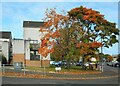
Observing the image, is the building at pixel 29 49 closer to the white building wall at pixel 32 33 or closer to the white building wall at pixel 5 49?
the white building wall at pixel 32 33

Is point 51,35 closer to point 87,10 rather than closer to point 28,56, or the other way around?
point 87,10

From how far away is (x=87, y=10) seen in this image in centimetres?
4753

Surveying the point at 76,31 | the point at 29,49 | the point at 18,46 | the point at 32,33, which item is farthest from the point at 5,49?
the point at 76,31

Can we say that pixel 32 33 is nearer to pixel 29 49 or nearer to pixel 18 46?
pixel 29 49

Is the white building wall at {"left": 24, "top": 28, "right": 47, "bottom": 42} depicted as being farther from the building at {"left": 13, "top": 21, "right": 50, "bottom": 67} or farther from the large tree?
the large tree

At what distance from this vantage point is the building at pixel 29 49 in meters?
61.8

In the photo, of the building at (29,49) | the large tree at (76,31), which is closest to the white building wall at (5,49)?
the building at (29,49)

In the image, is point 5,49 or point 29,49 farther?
point 5,49

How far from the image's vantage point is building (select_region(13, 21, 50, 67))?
61781mm

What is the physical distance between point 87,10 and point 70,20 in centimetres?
322

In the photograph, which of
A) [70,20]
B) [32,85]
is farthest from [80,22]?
[32,85]

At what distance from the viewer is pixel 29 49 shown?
2495 inches

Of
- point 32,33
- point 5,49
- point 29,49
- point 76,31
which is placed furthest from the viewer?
point 5,49

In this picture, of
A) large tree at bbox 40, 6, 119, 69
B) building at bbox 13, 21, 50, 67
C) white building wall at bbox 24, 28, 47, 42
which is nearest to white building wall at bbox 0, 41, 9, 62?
building at bbox 13, 21, 50, 67
